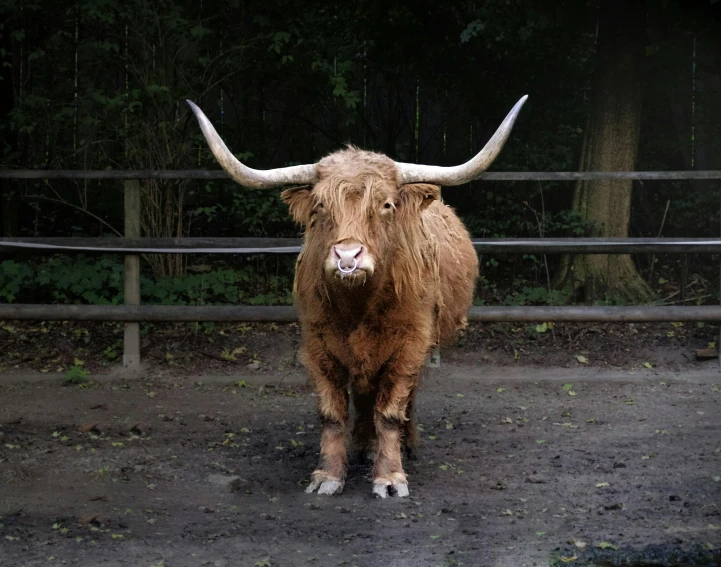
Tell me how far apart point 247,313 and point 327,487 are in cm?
323

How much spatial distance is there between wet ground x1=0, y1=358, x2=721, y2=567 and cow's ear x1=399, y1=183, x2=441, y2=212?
150 centimetres

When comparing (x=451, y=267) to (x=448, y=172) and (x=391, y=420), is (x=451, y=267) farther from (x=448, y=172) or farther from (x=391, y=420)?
(x=391, y=420)

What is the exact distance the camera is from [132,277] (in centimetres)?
859

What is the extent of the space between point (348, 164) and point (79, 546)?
2240mm

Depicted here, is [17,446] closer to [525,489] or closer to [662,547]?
[525,489]

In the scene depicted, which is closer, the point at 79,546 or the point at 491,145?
the point at 79,546

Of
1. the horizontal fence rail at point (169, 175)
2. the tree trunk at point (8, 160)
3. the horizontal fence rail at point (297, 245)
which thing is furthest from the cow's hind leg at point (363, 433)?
the tree trunk at point (8, 160)

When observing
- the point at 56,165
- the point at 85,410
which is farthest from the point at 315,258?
the point at 56,165

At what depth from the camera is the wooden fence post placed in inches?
337

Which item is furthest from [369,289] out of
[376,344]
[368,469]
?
[368,469]

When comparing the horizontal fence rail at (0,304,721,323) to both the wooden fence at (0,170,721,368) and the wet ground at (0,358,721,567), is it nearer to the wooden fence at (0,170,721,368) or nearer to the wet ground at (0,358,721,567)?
the wooden fence at (0,170,721,368)

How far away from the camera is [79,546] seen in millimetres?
4500

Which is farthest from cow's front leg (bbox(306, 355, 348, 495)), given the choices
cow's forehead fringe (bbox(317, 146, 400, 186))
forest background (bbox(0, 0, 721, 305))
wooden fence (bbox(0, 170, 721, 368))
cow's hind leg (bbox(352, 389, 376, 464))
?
forest background (bbox(0, 0, 721, 305))

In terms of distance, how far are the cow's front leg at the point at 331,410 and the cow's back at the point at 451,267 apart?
0.79 meters
